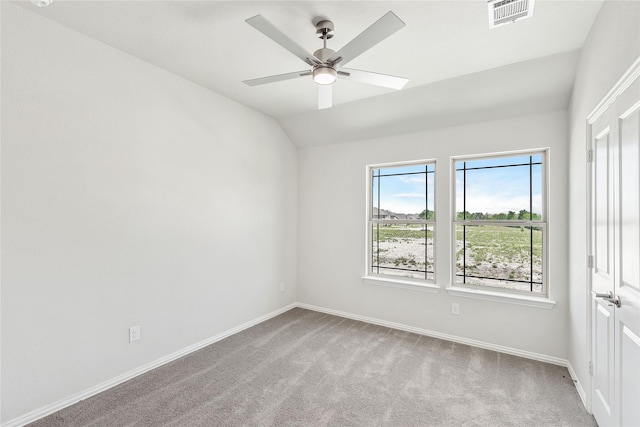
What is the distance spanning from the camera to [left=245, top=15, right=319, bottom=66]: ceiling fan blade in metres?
1.60

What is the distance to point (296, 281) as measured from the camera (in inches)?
176

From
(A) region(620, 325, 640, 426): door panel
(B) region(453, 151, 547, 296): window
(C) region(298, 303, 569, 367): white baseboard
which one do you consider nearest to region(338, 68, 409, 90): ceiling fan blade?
(B) region(453, 151, 547, 296): window

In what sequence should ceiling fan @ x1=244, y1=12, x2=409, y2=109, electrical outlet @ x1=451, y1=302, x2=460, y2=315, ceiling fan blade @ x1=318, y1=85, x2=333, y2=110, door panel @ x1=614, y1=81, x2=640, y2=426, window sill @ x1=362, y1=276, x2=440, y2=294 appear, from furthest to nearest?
1. window sill @ x1=362, y1=276, x2=440, y2=294
2. electrical outlet @ x1=451, y1=302, x2=460, y2=315
3. ceiling fan blade @ x1=318, y1=85, x2=333, y2=110
4. ceiling fan @ x1=244, y1=12, x2=409, y2=109
5. door panel @ x1=614, y1=81, x2=640, y2=426

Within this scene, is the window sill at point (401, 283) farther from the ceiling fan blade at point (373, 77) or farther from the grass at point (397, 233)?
the ceiling fan blade at point (373, 77)

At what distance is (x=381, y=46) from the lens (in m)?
2.30

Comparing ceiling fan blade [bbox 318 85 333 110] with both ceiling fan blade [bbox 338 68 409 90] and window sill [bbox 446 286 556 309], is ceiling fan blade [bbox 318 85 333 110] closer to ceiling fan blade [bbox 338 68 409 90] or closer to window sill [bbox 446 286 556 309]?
ceiling fan blade [bbox 338 68 409 90]

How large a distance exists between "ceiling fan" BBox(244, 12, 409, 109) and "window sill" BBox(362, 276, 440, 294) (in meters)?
2.26

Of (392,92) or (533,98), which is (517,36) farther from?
(392,92)

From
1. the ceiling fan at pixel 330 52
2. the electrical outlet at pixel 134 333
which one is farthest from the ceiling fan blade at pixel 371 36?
the electrical outlet at pixel 134 333

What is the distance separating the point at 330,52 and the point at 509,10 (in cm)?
106

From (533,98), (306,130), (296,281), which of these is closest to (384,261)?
(296,281)

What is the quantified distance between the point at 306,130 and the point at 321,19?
2.12 m

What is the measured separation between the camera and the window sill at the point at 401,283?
3.44m

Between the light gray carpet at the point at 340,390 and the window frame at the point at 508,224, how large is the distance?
0.59 meters
